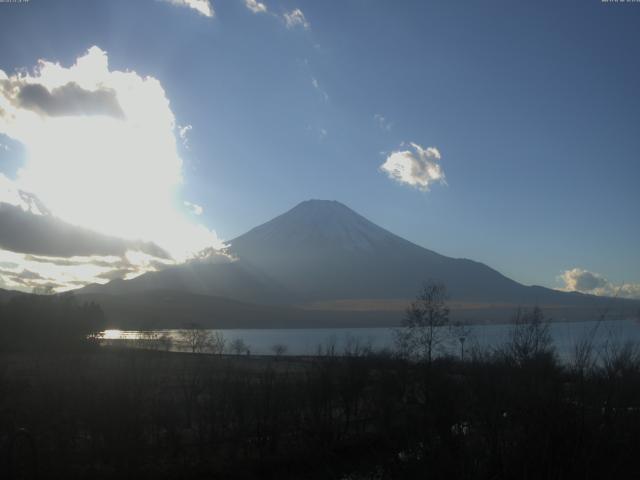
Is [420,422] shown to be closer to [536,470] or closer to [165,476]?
[536,470]

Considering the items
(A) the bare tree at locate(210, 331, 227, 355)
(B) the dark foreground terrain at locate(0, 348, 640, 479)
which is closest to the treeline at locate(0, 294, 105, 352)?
(A) the bare tree at locate(210, 331, 227, 355)

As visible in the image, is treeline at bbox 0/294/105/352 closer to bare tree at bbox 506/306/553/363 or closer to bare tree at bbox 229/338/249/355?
bare tree at bbox 229/338/249/355

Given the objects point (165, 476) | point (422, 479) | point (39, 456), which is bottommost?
point (165, 476)

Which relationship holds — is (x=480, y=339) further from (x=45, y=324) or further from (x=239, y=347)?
(x=45, y=324)

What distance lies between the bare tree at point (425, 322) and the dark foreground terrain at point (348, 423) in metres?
10.9

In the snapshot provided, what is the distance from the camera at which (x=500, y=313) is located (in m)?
197

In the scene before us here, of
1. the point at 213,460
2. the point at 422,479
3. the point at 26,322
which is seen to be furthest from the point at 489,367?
the point at 26,322

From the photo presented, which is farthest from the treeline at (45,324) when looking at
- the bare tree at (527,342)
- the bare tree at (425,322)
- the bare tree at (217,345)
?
the bare tree at (527,342)

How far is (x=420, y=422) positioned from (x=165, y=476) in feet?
31.1

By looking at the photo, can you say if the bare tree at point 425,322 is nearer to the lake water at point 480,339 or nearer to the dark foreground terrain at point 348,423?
the lake water at point 480,339

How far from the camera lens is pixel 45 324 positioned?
43.3 metres

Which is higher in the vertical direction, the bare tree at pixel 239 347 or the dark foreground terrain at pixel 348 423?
the dark foreground terrain at pixel 348 423

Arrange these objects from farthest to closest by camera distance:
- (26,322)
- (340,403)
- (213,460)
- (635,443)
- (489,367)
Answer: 1. (26,322)
2. (340,403)
3. (213,460)
4. (489,367)
5. (635,443)

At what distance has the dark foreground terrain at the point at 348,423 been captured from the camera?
5.92 metres
